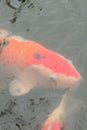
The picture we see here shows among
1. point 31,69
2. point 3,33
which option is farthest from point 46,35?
point 31,69

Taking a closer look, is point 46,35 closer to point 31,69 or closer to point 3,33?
point 3,33

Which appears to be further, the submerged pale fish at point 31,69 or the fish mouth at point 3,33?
the fish mouth at point 3,33

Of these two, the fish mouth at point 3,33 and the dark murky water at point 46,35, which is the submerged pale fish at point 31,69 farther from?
the fish mouth at point 3,33

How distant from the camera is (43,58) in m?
6.41

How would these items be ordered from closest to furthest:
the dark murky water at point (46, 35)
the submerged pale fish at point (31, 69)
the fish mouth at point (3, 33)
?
the dark murky water at point (46, 35), the submerged pale fish at point (31, 69), the fish mouth at point (3, 33)

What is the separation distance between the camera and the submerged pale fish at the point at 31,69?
629 centimetres

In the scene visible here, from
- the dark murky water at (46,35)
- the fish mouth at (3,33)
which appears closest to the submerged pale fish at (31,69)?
the dark murky water at (46,35)

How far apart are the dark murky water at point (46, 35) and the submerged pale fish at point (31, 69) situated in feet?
0.55

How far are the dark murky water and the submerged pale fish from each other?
0.55ft

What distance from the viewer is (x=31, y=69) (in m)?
6.41

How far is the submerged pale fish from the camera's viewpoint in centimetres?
629

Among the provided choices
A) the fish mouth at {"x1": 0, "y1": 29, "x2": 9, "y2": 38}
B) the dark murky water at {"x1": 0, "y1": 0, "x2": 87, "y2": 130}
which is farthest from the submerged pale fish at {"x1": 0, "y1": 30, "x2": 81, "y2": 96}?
the fish mouth at {"x1": 0, "y1": 29, "x2": 9, "y2": 38}

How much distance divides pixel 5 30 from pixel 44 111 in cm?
182

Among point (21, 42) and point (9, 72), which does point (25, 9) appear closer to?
point (21, 42)
